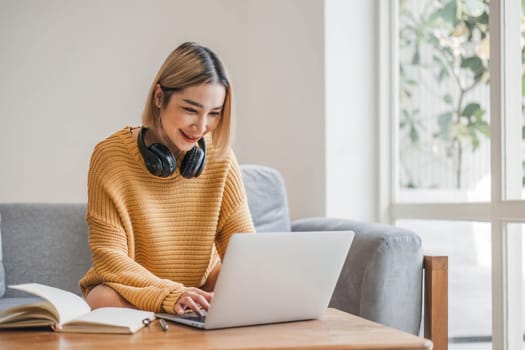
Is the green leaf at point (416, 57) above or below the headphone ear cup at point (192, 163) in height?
above

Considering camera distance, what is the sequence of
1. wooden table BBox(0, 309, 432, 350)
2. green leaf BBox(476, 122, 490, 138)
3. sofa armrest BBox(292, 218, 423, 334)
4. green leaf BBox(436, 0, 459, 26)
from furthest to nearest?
1. green leaf BBox(436, 0, 459, 26)
2. green leaf BBox(476, 122, 490, 138)
3. sofa armrest BBox(292, 218, 423, 334)
4. wooden table BBox(0, 309, 432, 350)

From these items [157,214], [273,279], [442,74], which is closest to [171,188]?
[157,214]

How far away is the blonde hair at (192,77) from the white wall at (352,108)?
124 cm

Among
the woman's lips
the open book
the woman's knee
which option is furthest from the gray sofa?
the open book

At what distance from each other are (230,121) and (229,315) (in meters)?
0.66

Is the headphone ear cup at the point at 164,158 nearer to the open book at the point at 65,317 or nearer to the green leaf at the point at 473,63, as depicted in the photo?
the open book at the point at 65,317

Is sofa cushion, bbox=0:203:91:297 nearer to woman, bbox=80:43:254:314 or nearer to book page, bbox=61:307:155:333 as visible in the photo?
woman, bbox=80:43:254:314

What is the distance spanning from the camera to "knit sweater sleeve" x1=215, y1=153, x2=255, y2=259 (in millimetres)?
1934

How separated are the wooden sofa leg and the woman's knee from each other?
0.83m

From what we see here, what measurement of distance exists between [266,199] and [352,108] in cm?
Result: 60

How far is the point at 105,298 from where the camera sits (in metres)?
1.71

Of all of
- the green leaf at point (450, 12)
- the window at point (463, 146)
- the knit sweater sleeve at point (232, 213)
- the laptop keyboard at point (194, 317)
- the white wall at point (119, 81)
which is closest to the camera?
A: the laptop keyboard at point (194, 317)

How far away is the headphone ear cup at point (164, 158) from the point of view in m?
1.80

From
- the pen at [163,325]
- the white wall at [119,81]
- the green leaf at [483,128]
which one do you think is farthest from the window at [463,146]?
the pen at [163,325]
